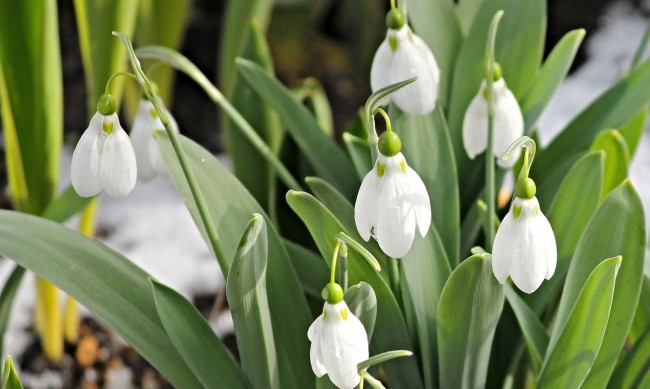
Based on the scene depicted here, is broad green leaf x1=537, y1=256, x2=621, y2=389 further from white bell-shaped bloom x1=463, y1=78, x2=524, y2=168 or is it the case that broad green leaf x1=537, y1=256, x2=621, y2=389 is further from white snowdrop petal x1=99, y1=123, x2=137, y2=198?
white snowdrop petal x1=99, y1=123, x2=137, y2=198

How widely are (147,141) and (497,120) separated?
18.7 inches

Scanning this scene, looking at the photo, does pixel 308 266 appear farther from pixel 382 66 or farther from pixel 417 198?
pixel 417 198

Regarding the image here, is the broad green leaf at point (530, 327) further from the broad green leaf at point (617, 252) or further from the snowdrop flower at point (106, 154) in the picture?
the snowdrop flower at point (106, 154)

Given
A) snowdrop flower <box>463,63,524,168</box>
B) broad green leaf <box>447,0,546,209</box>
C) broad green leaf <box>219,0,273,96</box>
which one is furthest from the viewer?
broad green leaf <box>219,0,273,96</box>

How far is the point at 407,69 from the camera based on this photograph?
114cm

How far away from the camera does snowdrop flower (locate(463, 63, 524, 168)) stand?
1218 millimetres

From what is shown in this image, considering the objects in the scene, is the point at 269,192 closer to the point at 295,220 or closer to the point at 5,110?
the point at 295,220

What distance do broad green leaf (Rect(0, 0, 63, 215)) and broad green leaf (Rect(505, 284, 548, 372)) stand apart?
856 mm

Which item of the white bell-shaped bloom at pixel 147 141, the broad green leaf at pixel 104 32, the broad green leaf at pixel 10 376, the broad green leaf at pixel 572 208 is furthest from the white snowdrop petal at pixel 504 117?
the broad green leaf at pixel 104 32

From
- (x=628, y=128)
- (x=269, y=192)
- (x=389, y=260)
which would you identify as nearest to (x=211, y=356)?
(x=389, y=260)

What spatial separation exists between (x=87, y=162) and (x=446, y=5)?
0.73 metres

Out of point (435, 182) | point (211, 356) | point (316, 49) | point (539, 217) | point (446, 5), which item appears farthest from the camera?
point (316, 49)

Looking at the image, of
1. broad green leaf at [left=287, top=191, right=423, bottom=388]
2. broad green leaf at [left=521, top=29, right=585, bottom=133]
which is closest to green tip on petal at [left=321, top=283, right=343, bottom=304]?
broad green leaf at [left=287, top=191, right=423, bottom=388]

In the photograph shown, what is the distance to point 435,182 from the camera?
135 cm
